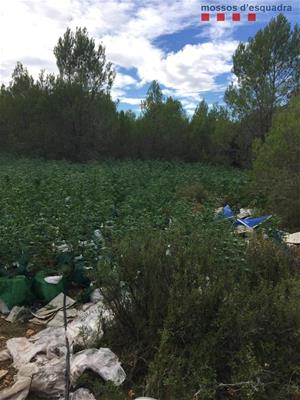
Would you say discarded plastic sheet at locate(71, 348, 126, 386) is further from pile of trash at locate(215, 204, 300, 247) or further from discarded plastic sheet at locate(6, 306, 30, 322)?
pile of trash at locate(215, 204, 300, 247)

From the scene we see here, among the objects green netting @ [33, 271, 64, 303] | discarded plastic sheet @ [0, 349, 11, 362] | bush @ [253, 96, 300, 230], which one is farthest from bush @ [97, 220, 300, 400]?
bush @ [253, 96, 300, 230]

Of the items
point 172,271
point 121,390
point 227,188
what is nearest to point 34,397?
point 121,390

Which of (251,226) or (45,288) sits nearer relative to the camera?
(45,288)

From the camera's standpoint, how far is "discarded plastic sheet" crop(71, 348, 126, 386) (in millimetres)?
2186

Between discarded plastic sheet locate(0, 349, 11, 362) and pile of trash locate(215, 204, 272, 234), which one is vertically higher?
pile of trash locate(215, 204, 272, 234)

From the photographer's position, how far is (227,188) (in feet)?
32.7

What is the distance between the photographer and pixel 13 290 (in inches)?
130

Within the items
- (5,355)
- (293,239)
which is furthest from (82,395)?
(293,239)

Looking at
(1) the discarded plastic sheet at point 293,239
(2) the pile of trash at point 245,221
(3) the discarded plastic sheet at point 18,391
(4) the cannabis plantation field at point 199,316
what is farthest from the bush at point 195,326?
(1) the discarded plastic sheet at point 293,239

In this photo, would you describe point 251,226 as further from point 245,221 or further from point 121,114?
point 121,114

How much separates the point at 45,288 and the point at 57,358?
1091 millimetres

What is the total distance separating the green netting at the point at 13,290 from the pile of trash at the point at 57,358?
407 mm

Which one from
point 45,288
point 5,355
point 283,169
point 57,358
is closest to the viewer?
point 57,358

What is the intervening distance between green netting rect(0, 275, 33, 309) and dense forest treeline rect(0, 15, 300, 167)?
57.1 ft
